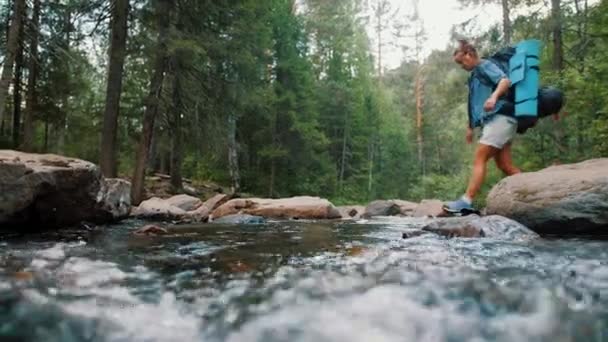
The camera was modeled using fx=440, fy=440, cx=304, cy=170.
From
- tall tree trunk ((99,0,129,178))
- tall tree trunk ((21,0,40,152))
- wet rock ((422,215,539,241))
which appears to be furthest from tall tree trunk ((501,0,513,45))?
tall tree trunk ((21,0,40,152))

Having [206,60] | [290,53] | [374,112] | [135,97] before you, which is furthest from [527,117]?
[374,112]

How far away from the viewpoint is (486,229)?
4.33 m

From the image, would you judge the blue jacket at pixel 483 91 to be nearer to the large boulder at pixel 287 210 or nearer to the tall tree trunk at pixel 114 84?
the large boulder at pixel 287 210

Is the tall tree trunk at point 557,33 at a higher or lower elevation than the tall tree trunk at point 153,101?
higher

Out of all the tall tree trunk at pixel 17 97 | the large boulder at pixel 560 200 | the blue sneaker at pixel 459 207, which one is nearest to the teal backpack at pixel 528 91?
the large boulder at pixel 560 200

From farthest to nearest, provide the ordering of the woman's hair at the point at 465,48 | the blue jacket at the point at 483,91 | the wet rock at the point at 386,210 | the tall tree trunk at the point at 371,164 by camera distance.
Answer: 1. the tall tree trunk at the point at 371,164
2. the wet rock at the point at 386,210
3. the woman's hair at the point at 465,48
4. the blue jacket at the point at 483,91


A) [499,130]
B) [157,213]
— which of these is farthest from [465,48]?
[157,213]

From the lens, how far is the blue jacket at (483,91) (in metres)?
4.95

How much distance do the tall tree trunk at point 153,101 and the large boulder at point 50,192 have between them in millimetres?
4505

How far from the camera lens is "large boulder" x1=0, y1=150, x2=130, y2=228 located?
4.18 meters

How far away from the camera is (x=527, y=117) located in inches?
189

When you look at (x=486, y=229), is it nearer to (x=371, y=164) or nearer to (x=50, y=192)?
(x=50, y=192)

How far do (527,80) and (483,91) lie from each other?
0.53m

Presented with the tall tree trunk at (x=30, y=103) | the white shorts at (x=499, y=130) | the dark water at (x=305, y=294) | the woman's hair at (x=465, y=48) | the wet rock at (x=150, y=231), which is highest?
the tall tree trunk at (x=30, y=103)
